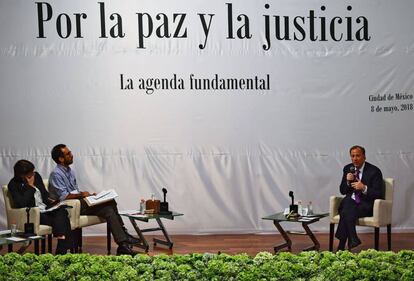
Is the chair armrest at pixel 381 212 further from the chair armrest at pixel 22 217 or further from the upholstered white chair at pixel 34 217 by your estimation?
the chair armrest at pixel 22 217

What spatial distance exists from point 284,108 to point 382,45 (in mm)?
1476

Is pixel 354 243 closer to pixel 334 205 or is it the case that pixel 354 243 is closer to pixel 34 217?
pixel 334 205

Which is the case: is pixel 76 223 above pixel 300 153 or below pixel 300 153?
below

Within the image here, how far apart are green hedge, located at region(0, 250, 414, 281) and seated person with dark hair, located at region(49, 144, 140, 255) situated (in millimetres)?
3538

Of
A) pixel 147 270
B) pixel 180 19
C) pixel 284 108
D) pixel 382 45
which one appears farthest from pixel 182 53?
pixel 147 270

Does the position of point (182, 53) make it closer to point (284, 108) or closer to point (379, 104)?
point (284, 108)

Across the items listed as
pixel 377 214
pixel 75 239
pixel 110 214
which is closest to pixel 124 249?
pixel 110 214

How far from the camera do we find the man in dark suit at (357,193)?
25.1 ft

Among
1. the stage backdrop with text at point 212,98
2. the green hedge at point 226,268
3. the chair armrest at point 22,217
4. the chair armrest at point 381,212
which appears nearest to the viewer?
the green hedge at point 226,268

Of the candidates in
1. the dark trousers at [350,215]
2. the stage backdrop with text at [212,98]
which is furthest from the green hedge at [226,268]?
the stage backdrop with text at [212,98]

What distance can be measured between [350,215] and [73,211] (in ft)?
9.31

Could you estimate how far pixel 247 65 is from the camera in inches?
368

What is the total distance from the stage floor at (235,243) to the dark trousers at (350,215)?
1.42 ft

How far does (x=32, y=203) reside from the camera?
24.5 ft
